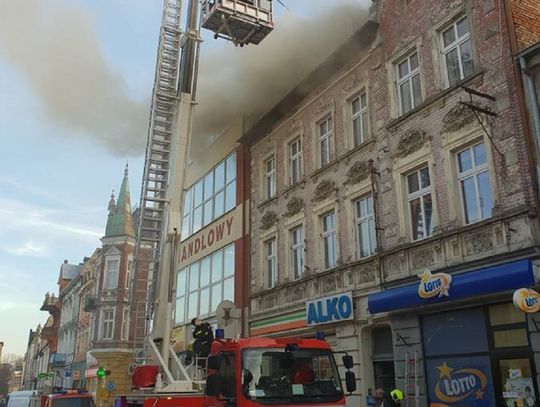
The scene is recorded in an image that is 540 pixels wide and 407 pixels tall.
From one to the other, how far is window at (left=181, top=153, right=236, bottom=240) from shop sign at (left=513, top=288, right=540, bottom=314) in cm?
1353

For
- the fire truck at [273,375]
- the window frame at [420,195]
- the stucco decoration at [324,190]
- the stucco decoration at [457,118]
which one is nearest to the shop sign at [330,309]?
the window frame at [420,195]

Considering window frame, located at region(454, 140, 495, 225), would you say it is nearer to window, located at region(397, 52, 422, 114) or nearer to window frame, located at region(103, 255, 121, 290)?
window, located at region(397, 52, 422, 114)

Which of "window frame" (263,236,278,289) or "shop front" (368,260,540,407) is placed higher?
"window frame" (263,236,278,289)

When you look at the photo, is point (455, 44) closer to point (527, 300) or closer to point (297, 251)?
point (527, 300)

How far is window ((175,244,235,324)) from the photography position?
69.6 ft

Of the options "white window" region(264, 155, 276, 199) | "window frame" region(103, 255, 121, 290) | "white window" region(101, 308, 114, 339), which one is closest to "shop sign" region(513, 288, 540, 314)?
"white window" region(264, 155, 276, 199)

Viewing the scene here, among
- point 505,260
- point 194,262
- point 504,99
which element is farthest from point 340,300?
point 194,262

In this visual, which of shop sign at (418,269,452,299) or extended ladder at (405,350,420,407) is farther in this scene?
extended ladder at (405,350,420,407)

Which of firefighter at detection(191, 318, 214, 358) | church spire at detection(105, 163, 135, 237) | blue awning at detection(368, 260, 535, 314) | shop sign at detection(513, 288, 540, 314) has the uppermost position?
church spire at detection(105, 163, 135, 237)

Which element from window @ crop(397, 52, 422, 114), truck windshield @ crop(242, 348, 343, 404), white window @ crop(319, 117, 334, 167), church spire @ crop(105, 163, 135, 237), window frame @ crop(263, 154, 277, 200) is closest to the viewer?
truck windshield @ crop(242, 348, 343, 404)

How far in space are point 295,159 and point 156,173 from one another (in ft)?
20.8

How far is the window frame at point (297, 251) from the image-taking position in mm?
16719

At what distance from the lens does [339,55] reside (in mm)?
15703

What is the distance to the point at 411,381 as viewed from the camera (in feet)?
38.8
